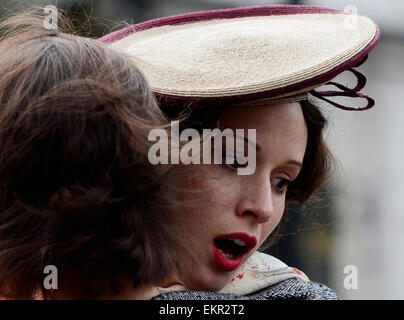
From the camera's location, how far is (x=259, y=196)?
1.27m

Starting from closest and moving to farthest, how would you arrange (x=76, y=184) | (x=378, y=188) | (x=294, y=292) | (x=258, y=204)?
(x=76, y=184), (x=258, y=204), (x=294, y=292), (x=378, y=188)

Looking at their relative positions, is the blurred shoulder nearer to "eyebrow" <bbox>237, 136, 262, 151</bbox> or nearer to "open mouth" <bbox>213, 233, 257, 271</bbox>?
"open mouth" <bbox>213, 233, 257, 271</bbox>

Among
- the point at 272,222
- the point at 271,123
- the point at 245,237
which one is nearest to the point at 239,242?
the point at 245,237

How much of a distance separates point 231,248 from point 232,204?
4.3 inches

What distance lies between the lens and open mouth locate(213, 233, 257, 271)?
129 centimetres

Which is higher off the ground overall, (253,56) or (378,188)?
(378,188)

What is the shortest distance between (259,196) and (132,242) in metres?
0.29

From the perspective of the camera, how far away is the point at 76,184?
41.7 inches

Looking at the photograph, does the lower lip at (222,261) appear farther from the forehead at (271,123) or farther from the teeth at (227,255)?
the forehead at (271,123)

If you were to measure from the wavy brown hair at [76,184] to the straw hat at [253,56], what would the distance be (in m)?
0.16

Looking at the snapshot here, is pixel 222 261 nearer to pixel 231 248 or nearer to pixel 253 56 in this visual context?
pixel 231 248

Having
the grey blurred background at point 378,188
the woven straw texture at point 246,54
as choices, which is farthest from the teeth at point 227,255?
the grey blurred background at point 378,188

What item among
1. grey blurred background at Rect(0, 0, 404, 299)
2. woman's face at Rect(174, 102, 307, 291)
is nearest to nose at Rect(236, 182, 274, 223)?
woman's face at Rect(174, 102, 307, 291)

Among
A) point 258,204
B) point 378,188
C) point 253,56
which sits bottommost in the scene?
point 258,204
